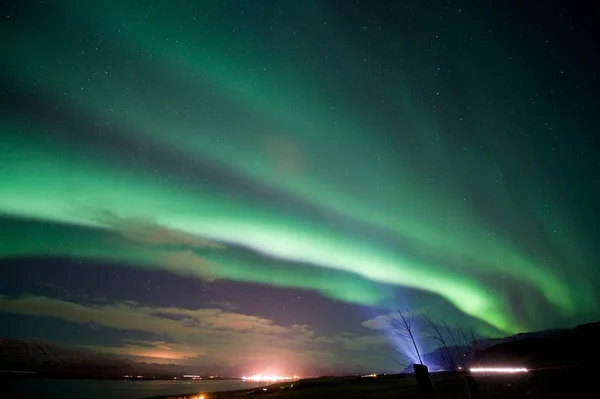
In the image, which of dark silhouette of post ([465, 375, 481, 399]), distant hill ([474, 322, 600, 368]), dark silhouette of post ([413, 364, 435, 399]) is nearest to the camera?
dark silhouette of post ([413, 364, 435, 399])

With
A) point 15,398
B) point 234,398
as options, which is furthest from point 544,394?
point 15,398

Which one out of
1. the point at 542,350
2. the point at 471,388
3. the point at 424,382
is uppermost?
the point at 424,382

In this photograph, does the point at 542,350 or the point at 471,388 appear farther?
the point at 542,350

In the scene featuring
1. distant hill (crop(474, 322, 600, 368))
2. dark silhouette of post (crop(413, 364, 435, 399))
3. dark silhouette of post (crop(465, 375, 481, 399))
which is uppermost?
dark silhouette of post (crop(413, 364, 435, 399))

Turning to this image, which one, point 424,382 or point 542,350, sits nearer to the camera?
point 424,382

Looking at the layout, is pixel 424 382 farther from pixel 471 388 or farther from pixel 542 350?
pixel 542 350

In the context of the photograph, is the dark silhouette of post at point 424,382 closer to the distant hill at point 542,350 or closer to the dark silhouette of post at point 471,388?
the dark silhouette of post at point 471,388

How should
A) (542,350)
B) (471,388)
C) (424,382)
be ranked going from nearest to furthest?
(424,382)
(471,388)
(542,350)

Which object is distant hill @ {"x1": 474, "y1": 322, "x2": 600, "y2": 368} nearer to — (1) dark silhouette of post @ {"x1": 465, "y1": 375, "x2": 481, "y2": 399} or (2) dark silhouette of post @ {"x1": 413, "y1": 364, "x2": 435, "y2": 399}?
(1) dark silhouette of post @ {"x1": 465, "y1": 375, "x2": 481, "y2": 399}

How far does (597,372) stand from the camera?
88.7 feet

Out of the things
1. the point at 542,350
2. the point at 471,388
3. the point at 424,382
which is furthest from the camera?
the point at 542,350

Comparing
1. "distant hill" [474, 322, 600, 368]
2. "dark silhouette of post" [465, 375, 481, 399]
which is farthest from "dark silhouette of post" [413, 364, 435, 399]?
"distant hill" [474, 322, 600, 368]

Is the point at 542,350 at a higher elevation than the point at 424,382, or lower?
lower

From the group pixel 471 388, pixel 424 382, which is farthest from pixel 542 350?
pixel 424 382
